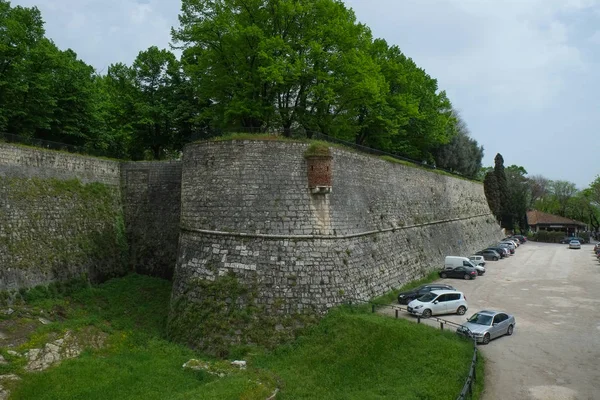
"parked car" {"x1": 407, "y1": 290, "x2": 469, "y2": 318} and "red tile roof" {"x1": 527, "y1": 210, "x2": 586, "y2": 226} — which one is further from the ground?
"red tile roof" {"x1": 527, "y1": 210, "x2": 586, "y2": 226}

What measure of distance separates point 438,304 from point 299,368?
8307 millimetres

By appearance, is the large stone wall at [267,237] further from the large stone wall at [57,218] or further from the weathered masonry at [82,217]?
the large stone wall at [57,218]

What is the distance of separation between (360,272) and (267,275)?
482cm

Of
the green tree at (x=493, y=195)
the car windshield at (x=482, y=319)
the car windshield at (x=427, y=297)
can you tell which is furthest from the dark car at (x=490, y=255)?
the car windshield at (x=482, y=319)

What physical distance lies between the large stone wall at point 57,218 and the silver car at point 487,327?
18.7m

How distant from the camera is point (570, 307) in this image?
21812 millimetres

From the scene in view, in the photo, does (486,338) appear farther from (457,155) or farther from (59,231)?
(457,155)

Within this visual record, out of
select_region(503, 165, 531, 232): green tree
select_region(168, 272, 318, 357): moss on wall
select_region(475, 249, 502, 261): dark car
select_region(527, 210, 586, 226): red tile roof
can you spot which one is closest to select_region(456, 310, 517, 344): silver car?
select_region(168, 272, 318, 357): moss on wall

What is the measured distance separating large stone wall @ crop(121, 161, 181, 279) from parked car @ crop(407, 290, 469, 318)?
44.8ft

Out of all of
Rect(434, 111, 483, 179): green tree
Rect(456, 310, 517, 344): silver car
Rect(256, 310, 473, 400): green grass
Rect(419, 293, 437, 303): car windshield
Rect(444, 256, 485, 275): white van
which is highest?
Rect(434, 111, 483, 179): green tree

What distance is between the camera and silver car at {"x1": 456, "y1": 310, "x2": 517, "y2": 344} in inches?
639

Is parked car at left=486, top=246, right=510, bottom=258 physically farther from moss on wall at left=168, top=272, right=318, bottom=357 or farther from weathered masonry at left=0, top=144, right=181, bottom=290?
weathered masonry at left=0, top=144, right=181, bottom=290

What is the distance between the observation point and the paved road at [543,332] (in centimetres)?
1266

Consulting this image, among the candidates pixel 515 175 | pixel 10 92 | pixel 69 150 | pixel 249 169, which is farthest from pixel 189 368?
pixel 515 175
